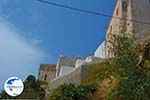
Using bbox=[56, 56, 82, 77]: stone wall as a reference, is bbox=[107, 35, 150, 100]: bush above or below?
below

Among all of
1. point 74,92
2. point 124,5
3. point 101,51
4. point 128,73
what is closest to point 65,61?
point 101,51

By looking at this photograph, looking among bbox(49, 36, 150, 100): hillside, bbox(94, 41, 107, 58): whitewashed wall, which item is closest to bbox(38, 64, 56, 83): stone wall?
bbox(94, 41, 107, 58): whitewashed wall

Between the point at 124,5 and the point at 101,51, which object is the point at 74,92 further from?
the point at 124,5

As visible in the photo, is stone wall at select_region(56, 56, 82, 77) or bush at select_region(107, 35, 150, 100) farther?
stone wall at select_region(56, 56, 82, 77)

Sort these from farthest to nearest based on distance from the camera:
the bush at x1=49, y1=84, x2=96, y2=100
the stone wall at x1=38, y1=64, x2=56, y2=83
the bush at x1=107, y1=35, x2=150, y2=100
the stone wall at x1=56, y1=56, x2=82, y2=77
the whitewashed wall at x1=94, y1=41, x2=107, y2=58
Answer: the stone wall at x1=38, y1=64, x2=56, y2=83 → the stone wall at x1=56, y1=56, x2=82, y2=77 → the whitewashed wall at x1=94, y1=41, x2=107, y2=58 → the bush at x1=49, y1=84, x2=96, y2=100 → the bush at x1=107, y1=35, x2=150, y2=100

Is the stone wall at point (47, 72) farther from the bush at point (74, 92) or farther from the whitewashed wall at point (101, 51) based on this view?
the bush at point (74, 92)

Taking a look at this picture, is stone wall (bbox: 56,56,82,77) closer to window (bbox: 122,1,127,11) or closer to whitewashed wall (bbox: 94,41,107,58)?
whitewashed wall (bbox: 94,41,107,58)

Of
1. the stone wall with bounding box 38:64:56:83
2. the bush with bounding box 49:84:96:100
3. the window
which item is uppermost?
the window

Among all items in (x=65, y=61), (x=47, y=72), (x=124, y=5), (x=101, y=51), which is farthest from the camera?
(x=47, y=72)

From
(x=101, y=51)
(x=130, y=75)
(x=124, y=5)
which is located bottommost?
(x=130, y=75)

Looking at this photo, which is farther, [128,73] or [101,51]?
[101,51]

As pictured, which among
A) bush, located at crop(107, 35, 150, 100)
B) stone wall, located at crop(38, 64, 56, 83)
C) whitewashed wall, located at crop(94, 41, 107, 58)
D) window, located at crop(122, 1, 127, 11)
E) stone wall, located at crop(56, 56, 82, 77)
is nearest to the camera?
bush, located at crop(107, 35, 150, 100)

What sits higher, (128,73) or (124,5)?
→ (124,5)

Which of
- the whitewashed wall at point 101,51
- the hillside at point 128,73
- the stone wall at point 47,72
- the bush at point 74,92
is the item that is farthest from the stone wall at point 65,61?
the hillside at point 128,73
